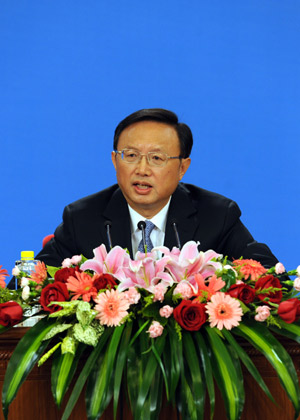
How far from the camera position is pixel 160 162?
179cm

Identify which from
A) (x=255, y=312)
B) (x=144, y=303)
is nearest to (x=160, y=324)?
(x=144, y=303)

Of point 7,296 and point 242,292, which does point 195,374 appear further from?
point 7,296

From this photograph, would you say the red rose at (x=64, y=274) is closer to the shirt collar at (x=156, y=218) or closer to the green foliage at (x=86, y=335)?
the green foliage at (x=86, y=335)

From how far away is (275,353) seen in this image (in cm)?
92

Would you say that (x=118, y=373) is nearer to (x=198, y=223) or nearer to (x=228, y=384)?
(x=228, y=384)

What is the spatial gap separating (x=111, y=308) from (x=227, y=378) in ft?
0.65

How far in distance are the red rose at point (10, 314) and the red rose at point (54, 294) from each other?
0.05 m

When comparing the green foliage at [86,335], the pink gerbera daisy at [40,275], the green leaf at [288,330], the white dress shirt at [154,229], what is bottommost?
the green leaf at [288,330]

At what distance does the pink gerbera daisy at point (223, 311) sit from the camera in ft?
3.08

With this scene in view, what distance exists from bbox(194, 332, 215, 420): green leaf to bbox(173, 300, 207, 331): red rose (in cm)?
2

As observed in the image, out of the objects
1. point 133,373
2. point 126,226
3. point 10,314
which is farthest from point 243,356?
point 126,226

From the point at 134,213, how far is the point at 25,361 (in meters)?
1.02

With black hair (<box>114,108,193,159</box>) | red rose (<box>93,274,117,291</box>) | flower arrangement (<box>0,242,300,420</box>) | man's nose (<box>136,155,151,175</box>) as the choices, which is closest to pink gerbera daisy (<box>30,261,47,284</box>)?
flower arrangement (<box>0,242,300,420</box>)

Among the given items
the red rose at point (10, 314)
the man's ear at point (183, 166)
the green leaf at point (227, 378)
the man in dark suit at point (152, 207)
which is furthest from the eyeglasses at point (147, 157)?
the green leaf at point (227, 378)
